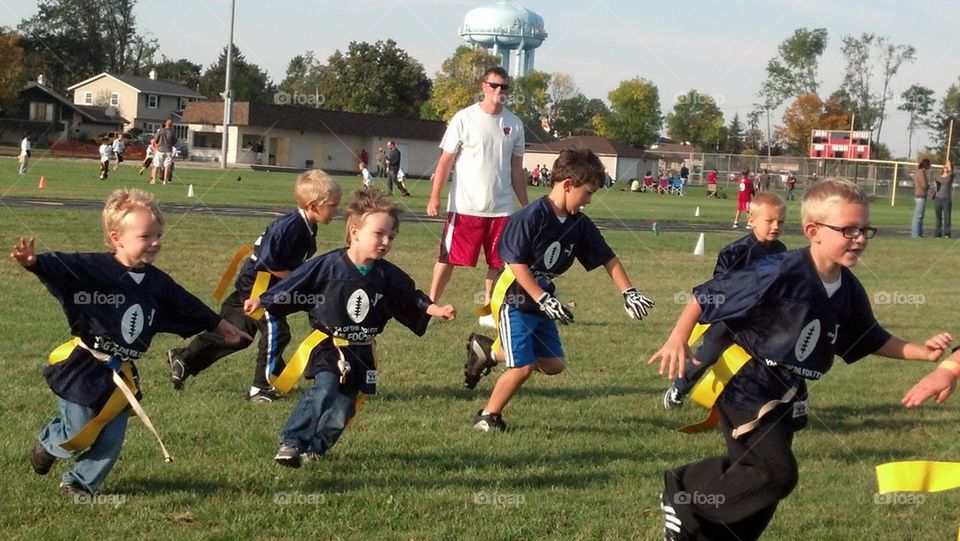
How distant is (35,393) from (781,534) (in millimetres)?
4841

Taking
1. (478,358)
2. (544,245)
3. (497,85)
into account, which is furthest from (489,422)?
(497,85)

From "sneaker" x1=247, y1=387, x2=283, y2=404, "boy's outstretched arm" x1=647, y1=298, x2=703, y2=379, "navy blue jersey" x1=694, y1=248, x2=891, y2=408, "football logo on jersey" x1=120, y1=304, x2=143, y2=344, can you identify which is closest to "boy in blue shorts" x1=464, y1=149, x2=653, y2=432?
"sneaker" x1=247, y1=387, x2=283, y2=404

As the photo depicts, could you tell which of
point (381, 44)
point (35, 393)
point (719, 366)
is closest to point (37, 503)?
point (35, 393)

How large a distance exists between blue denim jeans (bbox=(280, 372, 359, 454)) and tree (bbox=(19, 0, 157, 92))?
11100cm

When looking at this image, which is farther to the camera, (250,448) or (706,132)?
(706,132)

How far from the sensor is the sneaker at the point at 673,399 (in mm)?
8469

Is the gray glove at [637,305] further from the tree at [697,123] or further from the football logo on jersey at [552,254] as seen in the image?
the tree at [697,123]

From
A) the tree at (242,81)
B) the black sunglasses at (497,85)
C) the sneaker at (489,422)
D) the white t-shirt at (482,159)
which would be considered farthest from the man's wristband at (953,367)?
the tree at (242,81)

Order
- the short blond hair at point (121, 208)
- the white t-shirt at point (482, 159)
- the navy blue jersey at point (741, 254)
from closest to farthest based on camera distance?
1. the short blond hair at point (121, 208)
2. the navy blue jersey at point (741, 254)
3. the white t-shirt at point (482, 159)

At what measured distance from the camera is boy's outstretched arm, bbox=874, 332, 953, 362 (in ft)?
16.3

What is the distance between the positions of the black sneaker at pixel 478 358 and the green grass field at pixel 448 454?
0.17 m

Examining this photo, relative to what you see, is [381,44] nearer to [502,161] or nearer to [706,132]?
[706,132]

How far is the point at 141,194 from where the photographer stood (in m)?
6.06

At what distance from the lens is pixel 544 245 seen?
765 cm
